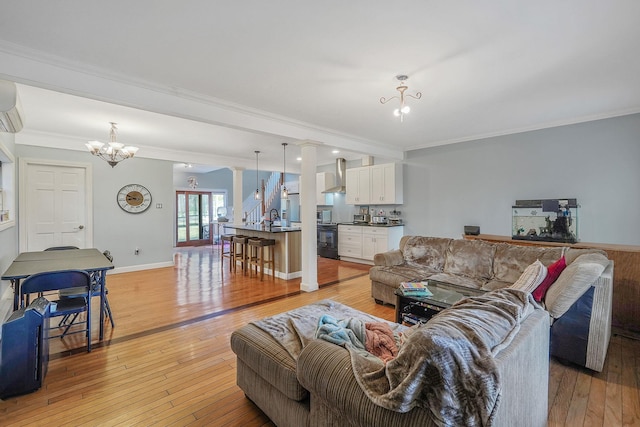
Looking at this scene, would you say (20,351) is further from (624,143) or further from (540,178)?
(624,143)

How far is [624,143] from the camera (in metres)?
3.99

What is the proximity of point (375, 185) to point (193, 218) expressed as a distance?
676 cm

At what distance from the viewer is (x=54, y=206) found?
5.11 m

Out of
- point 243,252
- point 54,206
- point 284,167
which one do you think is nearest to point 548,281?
point 243,252

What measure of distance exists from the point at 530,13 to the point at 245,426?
3253 millimetres

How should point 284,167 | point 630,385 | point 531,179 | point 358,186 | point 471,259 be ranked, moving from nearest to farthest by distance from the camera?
1. point 630,385
2. point 471,259
3. point 531,179
4. point 358,186
5. point 284,167

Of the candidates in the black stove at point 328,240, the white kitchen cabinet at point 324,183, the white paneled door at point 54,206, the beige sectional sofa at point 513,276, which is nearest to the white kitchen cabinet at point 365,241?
the black stove at point 328,240

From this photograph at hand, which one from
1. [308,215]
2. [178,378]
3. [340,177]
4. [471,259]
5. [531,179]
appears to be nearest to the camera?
[178,378]

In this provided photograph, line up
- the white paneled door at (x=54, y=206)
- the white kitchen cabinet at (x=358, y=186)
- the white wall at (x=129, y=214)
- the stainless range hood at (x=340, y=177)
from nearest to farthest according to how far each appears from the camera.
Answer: the white paneled door at (x=54, y=206)
the white wall at (x=129, y=214)
the white kitchen cabinet at (x=358, y=186)
the stainless range hood at (x=340, y=177)

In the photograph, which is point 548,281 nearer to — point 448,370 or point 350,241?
point 448,370

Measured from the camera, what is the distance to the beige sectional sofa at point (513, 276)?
226 centimetres

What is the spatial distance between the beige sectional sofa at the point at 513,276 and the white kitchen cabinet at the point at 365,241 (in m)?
1.96

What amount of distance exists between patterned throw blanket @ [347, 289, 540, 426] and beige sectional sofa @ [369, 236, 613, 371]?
1544 mm

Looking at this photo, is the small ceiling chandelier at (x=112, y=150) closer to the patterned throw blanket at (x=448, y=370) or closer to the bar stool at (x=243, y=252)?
the bar stool at (x=243, y=252)
